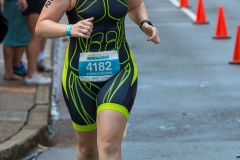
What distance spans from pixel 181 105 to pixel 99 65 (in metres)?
4.11

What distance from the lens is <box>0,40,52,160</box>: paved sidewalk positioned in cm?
620

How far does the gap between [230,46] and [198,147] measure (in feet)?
21.5

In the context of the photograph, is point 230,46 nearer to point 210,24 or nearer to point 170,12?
point 210,24

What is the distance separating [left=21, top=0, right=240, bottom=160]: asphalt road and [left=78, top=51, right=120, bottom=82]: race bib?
6.16 feet

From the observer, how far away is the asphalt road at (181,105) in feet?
20.6

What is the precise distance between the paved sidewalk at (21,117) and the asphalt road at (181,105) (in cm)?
20

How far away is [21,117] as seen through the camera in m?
7.27

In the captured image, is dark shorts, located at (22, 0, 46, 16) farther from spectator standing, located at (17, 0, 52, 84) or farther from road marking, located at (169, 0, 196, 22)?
road marking, located at (169, 0, 196, 22)

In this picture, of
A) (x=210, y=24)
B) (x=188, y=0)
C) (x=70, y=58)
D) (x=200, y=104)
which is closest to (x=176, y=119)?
(x=200, y=104)

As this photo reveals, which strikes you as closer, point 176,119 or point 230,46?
point 176,119

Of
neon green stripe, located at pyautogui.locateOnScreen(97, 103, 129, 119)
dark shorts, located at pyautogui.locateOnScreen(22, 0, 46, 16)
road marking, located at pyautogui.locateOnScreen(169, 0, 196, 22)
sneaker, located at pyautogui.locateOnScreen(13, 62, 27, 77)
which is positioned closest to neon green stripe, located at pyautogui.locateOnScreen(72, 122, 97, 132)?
neon green stripe, located at pyautogui.locateOnScreen(97, 103, 129, 119)

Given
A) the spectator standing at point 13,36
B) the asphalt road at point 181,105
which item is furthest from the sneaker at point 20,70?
the asphalt road at point 181,105

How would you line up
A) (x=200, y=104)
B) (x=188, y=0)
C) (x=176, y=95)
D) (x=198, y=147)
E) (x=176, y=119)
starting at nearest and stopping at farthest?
(x=198, y=147) → (x=176, y=119) → (x=200, y=104) → (x=176, y=95) → (x=188, y=0)

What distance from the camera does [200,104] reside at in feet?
27.2
